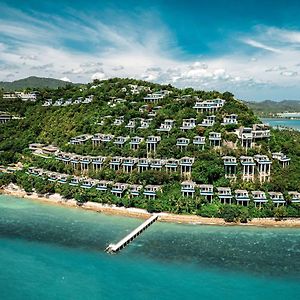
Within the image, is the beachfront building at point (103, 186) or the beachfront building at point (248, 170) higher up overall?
the beachfront building at point (248, 170)

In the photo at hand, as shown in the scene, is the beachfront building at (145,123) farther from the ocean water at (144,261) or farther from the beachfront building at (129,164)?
the ocean water at (144,261)

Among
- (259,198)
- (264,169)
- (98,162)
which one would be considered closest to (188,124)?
(264,169)

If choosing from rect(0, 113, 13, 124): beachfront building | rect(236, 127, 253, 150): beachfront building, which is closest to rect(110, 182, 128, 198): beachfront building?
rect(236, 127, 253, 150): beachfront building

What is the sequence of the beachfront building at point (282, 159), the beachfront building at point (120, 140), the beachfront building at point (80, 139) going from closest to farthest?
the beachfront building at point (282, 159) → the beachfront building at point (120, 140) → the beachfront building at point (80, 139)

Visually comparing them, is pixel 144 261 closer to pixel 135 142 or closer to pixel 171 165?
pixel 171 165

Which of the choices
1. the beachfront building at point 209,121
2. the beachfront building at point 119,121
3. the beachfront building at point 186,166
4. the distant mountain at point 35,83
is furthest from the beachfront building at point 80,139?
the distant mountain at point 35,83
